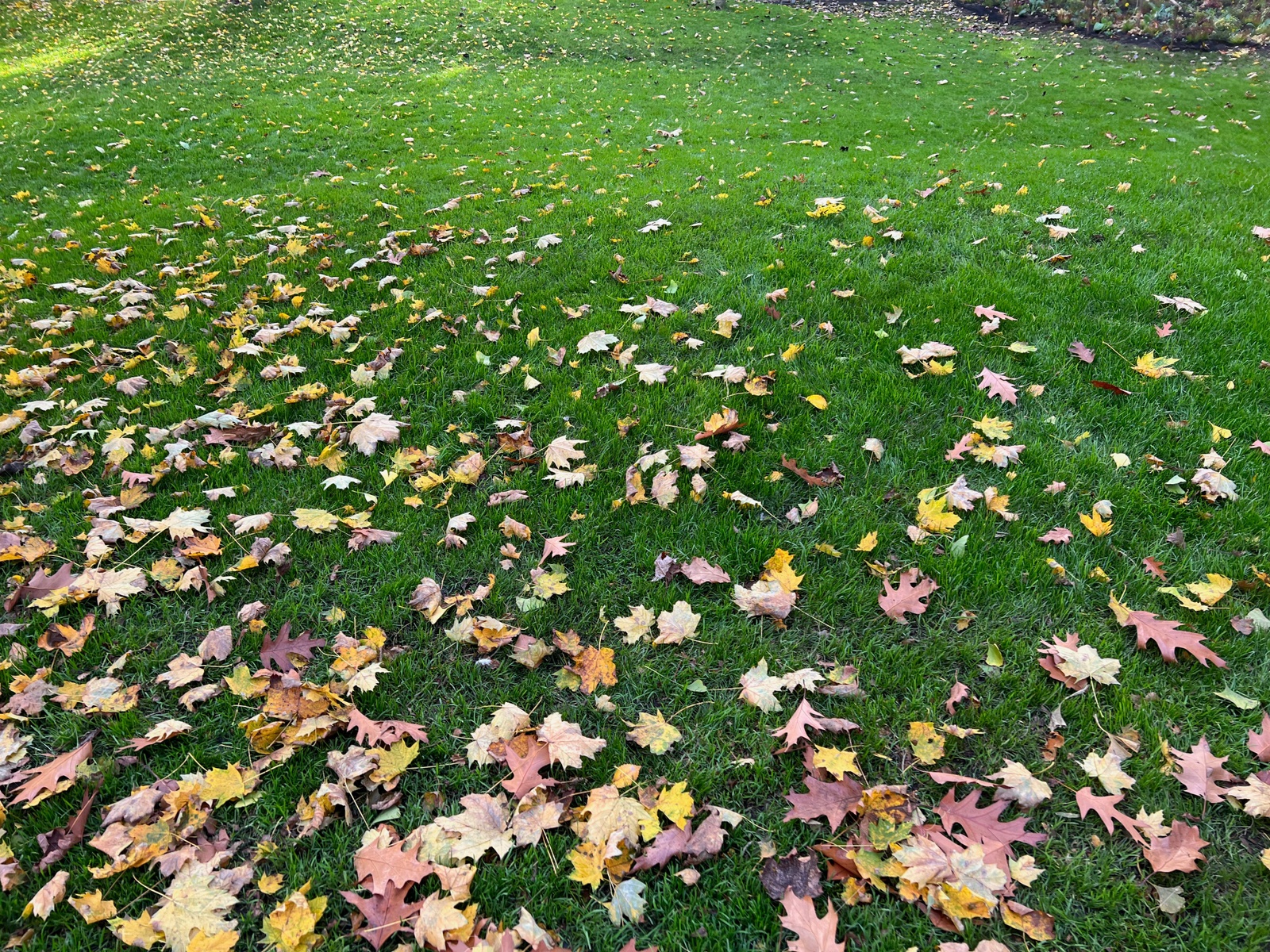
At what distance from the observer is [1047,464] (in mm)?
3059

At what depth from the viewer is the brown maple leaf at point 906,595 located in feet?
8.12

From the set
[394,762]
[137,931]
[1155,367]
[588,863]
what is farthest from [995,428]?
[137,931]

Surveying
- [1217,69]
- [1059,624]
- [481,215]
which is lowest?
[1059,624]

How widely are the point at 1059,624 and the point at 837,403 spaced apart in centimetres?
154

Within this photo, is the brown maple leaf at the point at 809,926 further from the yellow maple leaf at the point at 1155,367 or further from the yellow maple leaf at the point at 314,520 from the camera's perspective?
the yellow maple leaf at the point at 1155,367

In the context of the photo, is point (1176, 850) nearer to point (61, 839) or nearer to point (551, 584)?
point (551, 584)

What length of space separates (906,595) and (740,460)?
3.30 feet

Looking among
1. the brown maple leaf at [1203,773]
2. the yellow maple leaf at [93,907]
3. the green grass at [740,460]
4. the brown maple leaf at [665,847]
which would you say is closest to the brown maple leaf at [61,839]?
the green grass at [740,460]

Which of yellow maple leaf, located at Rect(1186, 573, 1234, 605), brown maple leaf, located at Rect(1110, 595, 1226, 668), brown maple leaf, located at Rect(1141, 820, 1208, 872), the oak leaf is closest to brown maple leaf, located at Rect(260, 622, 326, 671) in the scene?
brown maple leaf, located at Rect(1141, 820, 1208, 872)

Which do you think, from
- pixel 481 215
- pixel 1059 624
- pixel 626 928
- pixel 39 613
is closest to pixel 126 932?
pixel 626 928

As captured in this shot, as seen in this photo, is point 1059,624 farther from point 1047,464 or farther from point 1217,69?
point 1217,69

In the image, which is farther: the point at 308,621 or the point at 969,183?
the point at 969,183

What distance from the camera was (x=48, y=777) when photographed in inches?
79.3

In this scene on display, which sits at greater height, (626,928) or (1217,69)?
(1217,69)
